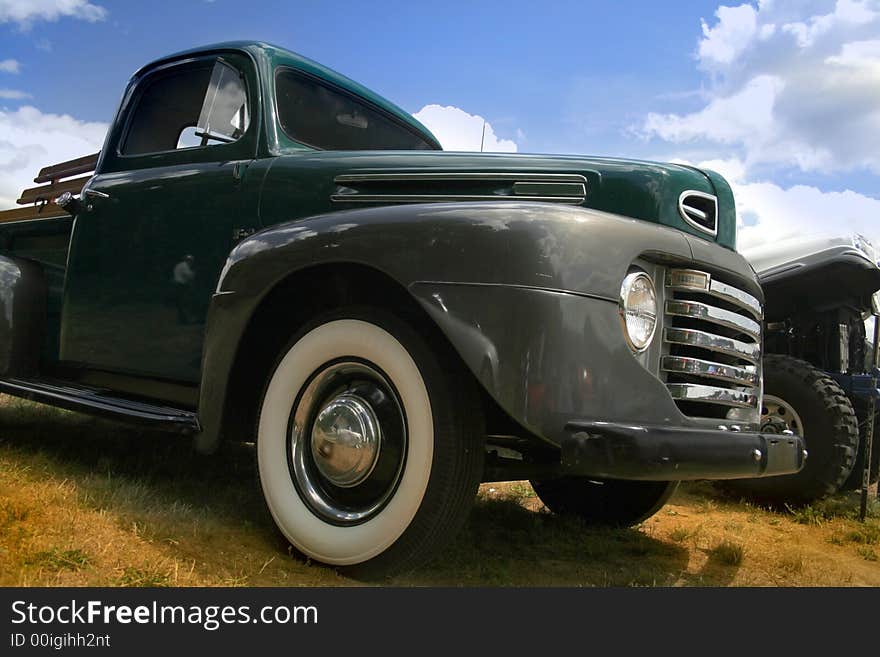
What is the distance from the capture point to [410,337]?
2.22 metres

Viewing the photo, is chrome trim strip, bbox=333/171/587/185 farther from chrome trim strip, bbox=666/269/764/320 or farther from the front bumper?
the front bumper

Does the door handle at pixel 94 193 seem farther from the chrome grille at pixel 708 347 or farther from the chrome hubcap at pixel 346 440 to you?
the chrome grille at pixel 708 347

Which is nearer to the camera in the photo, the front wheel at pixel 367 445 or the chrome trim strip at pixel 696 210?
the front wheel at pixel 367 445

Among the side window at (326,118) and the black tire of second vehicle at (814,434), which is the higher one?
the side window at (326,118)

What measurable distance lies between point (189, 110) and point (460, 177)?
1667 mm

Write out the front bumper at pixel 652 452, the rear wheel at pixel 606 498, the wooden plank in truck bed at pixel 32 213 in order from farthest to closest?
the wooden plank in truck bed at pixel 32 213, the rear wheel at pixel 606 498, the front bumper at pixel 652 452

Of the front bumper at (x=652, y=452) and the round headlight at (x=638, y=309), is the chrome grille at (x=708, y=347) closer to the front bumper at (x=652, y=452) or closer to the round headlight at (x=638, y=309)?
the round headlight at (x=638, y=309)

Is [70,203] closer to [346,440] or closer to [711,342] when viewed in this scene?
[346,440]

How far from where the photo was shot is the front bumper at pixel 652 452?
1.96m

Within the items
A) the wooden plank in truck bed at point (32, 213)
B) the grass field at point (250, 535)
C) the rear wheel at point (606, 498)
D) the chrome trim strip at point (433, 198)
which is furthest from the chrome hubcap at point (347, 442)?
the wooden plank in truck bed at point (32, 213)

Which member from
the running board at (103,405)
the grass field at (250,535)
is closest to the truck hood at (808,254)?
the grass field at (250,535)

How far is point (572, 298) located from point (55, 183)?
4456mm

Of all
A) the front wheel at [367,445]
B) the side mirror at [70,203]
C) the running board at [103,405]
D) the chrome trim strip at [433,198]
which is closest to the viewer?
the front wheel at [367,445]

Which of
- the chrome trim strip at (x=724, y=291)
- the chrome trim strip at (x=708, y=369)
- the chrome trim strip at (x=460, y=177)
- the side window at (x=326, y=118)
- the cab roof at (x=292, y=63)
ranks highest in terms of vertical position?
the cab roof at (x=292, y=63)
